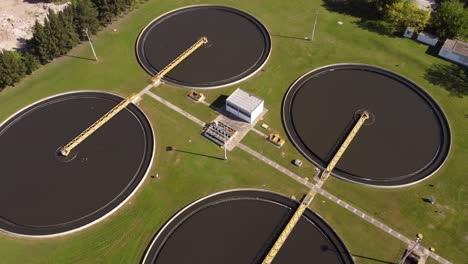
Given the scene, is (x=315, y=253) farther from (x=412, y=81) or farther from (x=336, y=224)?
(x=412, y=81)

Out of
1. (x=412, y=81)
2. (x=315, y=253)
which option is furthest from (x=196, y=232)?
(x=412, y=81)

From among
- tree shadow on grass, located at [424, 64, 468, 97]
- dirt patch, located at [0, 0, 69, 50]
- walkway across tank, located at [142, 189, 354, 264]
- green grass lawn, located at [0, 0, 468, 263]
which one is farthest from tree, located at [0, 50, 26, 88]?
tree shadow on grass, located at [424, 64, 468, 97]

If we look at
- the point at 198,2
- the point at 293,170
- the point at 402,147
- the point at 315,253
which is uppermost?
the point at 198,2

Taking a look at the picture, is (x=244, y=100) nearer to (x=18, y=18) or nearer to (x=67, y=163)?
(x=67, y=163)

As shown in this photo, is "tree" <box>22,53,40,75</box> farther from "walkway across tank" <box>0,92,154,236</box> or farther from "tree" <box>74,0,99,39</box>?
"tree" <box>74,0,99,39</box>

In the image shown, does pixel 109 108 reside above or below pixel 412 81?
below

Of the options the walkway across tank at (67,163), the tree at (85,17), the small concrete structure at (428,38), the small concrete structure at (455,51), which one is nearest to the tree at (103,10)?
the tree at (85,17)

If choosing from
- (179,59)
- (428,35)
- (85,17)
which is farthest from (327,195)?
(85,17)
